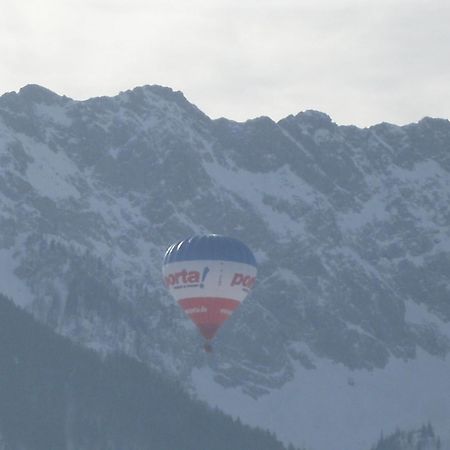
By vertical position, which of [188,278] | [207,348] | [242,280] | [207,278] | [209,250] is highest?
[209,250]

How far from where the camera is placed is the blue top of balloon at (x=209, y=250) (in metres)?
144

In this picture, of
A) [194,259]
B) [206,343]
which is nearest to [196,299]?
[194,259]

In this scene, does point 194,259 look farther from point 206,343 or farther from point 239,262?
point 206,343

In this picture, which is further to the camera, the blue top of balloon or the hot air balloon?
the blue top of balloon

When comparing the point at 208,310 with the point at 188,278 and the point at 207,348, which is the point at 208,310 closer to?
the point at 188,278

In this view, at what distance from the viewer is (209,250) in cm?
14438

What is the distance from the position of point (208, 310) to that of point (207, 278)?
5.91 ft

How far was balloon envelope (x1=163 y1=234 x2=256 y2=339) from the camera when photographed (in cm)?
14338

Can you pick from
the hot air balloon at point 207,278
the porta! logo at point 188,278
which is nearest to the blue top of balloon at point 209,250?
the hot air balloon at point 207,278

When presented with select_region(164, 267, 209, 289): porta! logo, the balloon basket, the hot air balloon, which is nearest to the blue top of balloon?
the hot air balloon

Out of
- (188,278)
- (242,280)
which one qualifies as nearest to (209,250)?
(188,278)

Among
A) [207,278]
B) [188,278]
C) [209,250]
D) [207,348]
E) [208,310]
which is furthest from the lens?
[209,250]

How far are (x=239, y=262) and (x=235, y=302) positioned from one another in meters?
2.33

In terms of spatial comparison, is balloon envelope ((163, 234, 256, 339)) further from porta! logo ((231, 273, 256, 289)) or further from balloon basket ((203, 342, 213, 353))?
balloon basket ((203, 342, 213, 353))
